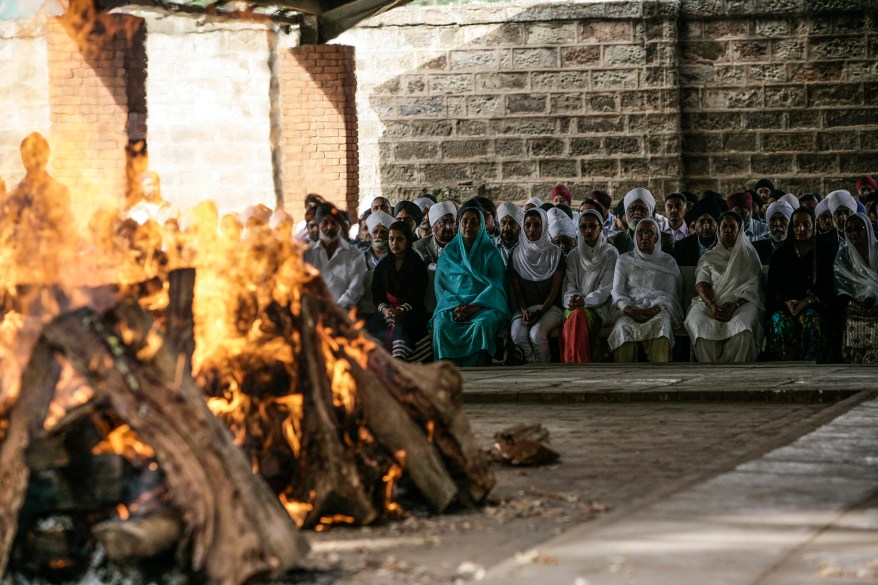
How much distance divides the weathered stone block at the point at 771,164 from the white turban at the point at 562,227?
584 centimetres

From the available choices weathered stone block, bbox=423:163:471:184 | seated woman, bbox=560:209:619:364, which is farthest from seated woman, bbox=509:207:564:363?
weathered stone block, bbox=423:163:471:184

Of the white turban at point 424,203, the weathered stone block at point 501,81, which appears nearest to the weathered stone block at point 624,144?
the weathered stone block at point 501,81

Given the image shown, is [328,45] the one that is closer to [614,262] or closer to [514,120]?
[514,120]

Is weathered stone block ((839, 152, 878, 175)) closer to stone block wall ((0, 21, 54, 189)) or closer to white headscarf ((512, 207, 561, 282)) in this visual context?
white headscarf ((512, 207, 561, 282))

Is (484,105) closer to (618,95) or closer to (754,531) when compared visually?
(618,95)

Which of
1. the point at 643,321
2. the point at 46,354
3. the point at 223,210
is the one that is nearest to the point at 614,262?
the point at 643,321

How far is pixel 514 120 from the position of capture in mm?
19297

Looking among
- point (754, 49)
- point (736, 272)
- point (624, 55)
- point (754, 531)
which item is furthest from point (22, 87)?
point (754, 531)

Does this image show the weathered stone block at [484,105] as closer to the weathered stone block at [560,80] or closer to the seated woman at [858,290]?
the weathered stone block at [560,80]

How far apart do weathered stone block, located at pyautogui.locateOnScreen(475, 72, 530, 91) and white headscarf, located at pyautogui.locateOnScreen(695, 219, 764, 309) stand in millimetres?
7136

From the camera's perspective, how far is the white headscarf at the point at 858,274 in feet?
38.9

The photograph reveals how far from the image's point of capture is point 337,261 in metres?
13.1

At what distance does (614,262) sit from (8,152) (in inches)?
378

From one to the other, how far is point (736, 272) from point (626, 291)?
3.27 ft
